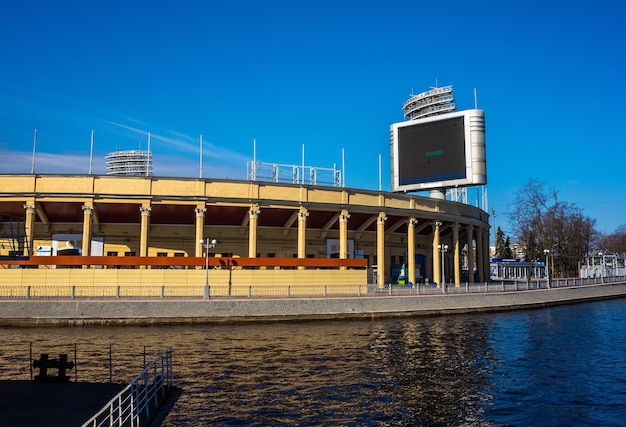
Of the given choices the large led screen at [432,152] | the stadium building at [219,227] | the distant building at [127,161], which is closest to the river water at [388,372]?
the stadium building at [219,227]

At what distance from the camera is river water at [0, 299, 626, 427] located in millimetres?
15266

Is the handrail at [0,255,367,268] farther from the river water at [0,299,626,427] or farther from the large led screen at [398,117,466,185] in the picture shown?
the large led screen at [398,117,466,185]

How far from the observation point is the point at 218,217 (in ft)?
175

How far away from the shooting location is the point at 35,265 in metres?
40.8

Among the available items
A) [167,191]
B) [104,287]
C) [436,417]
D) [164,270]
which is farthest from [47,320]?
[436,417]

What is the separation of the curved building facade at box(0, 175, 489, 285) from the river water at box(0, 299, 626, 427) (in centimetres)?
1590

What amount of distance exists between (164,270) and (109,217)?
15.8 metres

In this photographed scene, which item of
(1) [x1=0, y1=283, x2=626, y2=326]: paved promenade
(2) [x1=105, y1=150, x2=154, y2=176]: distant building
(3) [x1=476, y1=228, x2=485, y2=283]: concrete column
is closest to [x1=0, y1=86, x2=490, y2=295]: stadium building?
(3) [x1=476, y1=228, x2=485, y2=283]: concrete column

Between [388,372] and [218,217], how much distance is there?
3554cm

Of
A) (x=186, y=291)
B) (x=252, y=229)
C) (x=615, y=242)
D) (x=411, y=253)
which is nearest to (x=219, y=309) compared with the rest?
(x=186, y=291)

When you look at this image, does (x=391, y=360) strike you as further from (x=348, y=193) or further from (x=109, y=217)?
(x=109, y=217)

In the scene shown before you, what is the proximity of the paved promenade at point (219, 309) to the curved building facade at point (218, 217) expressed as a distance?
33.6 ft

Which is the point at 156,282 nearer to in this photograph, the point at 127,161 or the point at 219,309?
the point at 219,309

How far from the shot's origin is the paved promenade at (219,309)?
33.4m
